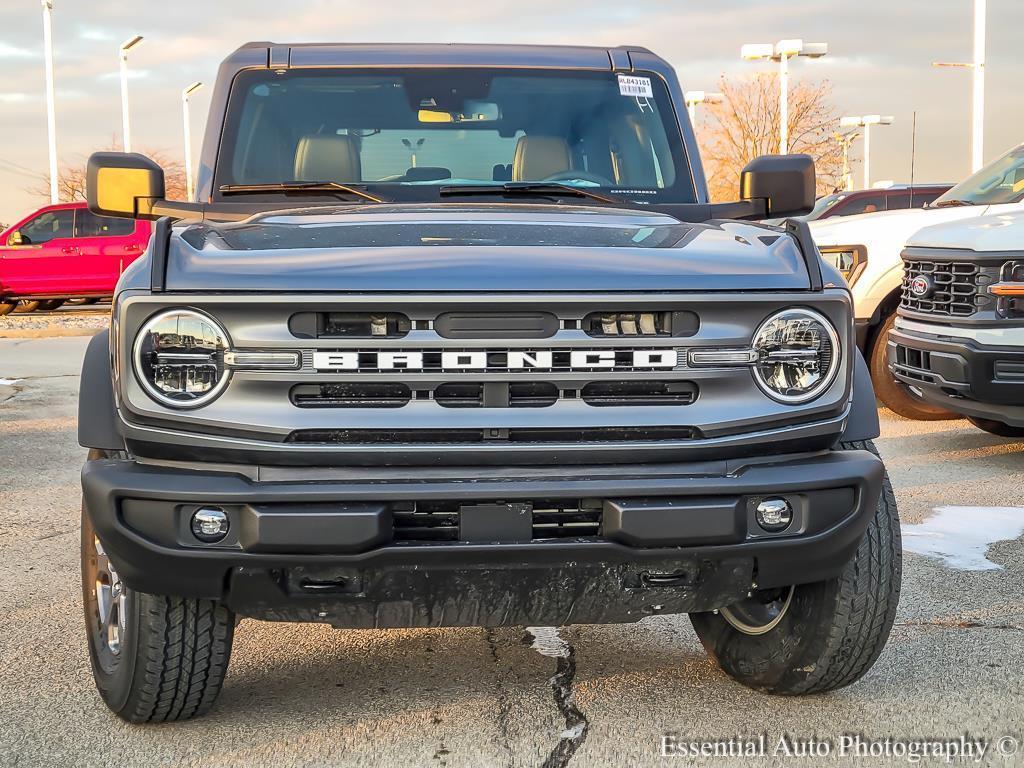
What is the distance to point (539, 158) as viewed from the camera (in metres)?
4.59

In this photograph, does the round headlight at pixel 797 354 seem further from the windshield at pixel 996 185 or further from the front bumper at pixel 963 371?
the windshield at pixel 996 185

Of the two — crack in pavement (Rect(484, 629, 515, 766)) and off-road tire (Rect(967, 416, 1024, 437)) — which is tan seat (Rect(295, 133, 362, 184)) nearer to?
crack in pavement (Rect(484, 629, 515, 766))

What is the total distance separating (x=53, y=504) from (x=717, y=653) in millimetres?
4003

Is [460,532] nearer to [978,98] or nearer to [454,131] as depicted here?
[454,131]

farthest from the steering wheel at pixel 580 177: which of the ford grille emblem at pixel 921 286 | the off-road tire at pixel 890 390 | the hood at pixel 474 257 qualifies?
the off-road tire at pixel 890 390

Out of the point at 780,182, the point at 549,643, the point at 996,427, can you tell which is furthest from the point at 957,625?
the point at 996,427

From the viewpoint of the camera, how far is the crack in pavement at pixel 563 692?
3283mm

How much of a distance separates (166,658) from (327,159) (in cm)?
199

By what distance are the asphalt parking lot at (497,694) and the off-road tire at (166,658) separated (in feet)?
0.31

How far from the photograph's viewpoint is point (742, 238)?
3.41 metres

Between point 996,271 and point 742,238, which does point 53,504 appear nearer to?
point 742,238

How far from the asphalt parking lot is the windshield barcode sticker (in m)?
1.98

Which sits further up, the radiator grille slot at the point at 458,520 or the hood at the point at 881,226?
the hood at the point at 881,226

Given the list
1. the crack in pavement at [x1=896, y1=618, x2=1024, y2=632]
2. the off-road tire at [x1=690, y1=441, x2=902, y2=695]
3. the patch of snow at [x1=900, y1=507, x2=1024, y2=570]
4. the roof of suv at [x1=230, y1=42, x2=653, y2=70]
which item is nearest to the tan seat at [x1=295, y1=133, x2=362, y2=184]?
the roof of suv at [x1=230, y1=42, x2=653, y2=70]
